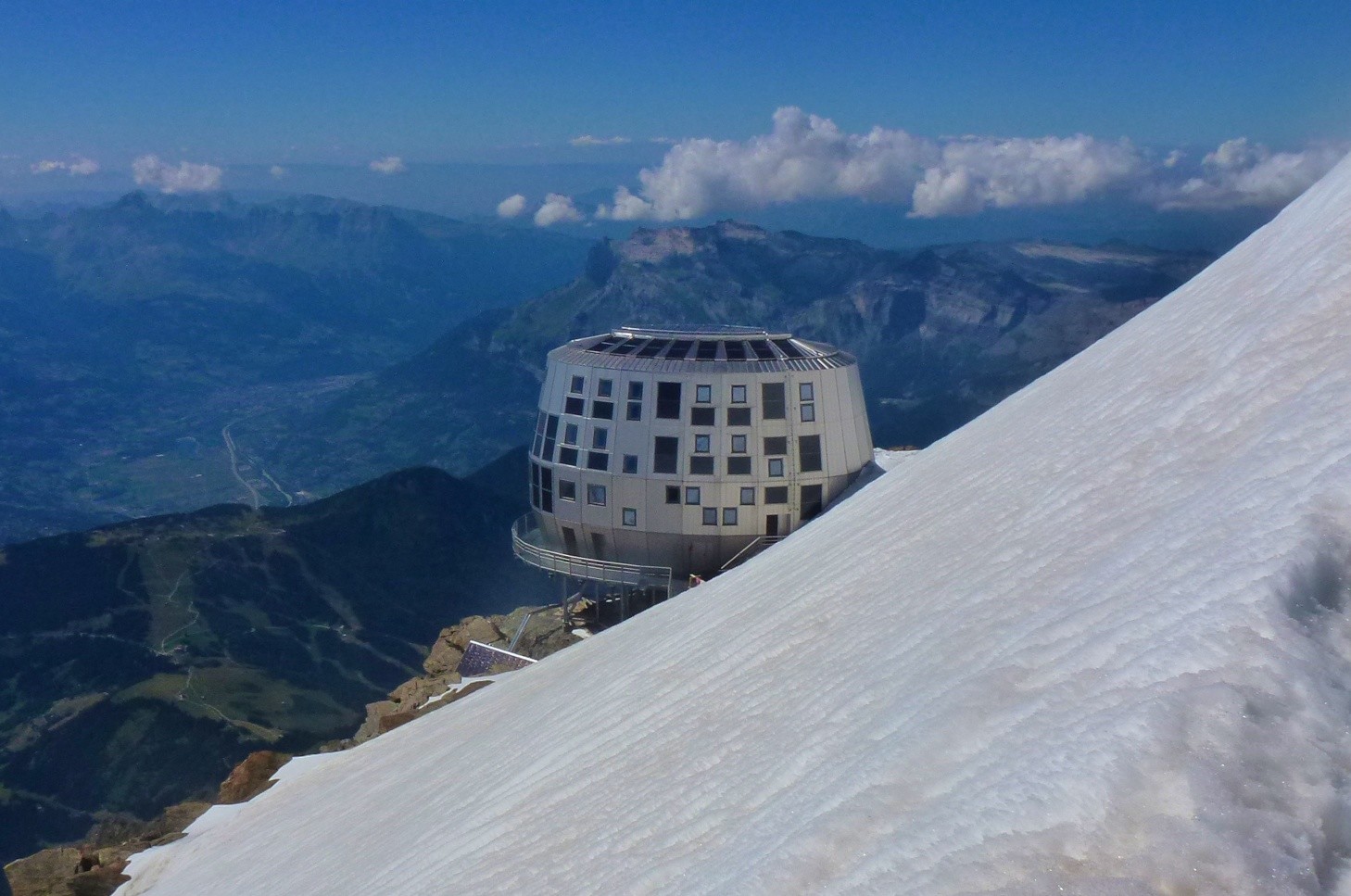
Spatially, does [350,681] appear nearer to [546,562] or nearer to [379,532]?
[379,532]

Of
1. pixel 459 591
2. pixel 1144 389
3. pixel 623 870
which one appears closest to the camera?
pixel 623 870

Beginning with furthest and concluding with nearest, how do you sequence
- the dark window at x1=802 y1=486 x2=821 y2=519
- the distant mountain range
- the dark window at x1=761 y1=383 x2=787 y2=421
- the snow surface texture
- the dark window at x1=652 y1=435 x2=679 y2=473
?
the distant mountain range → the dark window at x1=802 y1=486 x2=821 y2=519 → the dark window at x1=761 y1=383 x2=787 y2=421 → the dark window at x1=652 y1=435 x2=679 y2=473 → the snow surface texture

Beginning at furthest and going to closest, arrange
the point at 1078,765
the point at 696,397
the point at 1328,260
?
1. the point at 696,397
2. the point at 1328,260
3. the point at 1078,765

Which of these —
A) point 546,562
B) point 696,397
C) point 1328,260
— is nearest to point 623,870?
point 1328,260

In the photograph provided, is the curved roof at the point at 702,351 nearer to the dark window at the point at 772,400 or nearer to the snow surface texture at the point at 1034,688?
the dark window at the point at 772,400

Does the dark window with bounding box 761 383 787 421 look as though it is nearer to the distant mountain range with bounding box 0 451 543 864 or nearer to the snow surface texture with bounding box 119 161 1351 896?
the snow surface texture with bounding box 119 161 1351 896

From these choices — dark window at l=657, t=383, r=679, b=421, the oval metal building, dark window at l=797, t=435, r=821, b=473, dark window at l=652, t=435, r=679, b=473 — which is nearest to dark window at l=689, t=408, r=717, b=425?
the oval metal building

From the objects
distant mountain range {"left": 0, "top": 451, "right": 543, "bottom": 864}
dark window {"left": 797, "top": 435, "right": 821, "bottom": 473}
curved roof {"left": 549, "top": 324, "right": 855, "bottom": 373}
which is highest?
curved roof {"left": 549, "top": 324, "right": 855, "bottom": 373}
